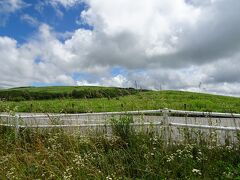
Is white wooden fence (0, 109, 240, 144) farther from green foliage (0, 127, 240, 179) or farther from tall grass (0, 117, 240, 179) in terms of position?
green foliage (0, 127, 240, 179)

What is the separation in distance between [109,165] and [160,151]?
1.16m

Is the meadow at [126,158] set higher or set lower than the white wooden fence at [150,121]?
lower

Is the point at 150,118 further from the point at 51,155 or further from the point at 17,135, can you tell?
the point at 17,135

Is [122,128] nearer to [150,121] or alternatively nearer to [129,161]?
[150,121]

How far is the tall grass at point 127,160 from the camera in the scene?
6.99 metres

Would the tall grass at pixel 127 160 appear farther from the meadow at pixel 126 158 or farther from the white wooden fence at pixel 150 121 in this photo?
the white wooden fence at pixel 150 121

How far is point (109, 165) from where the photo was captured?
7453 millimetres

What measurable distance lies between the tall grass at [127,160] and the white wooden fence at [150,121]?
11.3 inches

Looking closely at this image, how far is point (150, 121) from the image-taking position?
9.49 meters

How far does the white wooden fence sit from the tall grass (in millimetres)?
288

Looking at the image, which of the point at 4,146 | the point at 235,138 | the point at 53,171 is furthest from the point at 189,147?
the point at 4,146

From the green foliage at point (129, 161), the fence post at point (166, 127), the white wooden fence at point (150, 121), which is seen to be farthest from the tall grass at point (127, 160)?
the white wooden fence at point (150, 121)

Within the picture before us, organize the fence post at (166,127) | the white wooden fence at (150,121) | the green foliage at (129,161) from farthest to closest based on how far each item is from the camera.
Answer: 1. the fence post at (166,127)
2. the white wooden fence at (150,121)
3. the green foliage at (129,161)

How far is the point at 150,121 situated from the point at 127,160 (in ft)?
6.13
